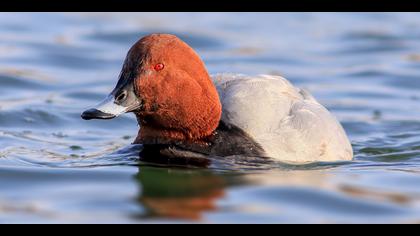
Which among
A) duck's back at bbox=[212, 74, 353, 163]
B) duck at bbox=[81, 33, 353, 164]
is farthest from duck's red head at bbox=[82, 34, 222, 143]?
duck's back at bbox=[212, 74, 353, 163]

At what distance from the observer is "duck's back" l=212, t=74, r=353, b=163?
8086mm

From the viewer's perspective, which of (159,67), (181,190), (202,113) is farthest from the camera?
(202,113)

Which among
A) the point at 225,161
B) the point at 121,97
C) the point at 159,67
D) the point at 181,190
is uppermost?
the point at 159,67

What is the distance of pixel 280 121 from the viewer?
27.0 feet

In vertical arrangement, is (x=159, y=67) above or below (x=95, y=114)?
above

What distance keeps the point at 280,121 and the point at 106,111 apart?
5.12ft

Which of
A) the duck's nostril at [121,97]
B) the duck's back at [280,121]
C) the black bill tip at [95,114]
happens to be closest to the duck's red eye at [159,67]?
the duck's nostril at [121,97]

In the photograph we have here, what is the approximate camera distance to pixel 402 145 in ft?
31.5

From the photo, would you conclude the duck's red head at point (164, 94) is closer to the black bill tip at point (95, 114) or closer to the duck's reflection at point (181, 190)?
the black bill tip at point (95, 114)

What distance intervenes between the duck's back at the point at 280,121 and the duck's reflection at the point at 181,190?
530mm

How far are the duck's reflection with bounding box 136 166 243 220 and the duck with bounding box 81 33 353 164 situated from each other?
207 millimetres

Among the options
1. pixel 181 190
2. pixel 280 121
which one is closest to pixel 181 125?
→ pixel 181 190

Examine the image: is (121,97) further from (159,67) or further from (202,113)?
(202,113)
